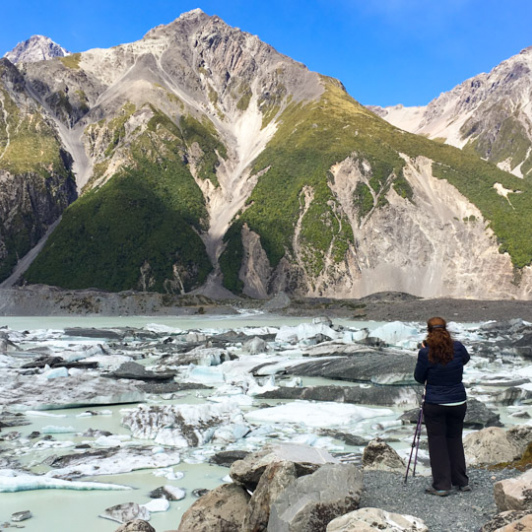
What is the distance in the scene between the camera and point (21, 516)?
277 inches

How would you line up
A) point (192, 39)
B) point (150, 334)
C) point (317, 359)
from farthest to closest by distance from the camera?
point (192, 39) < point (150, 334) < point (317, 359)

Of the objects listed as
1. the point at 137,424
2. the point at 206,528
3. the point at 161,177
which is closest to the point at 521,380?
the point at 137,424

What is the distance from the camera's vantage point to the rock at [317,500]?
17.0 ft

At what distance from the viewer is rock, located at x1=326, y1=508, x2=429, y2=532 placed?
4.75m

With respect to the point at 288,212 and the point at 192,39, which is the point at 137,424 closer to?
the point at 288,212

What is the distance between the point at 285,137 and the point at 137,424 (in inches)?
4195

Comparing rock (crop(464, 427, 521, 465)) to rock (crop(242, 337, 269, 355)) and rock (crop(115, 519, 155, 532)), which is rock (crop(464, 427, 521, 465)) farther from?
rock (crop(242, 337, 269, 355))

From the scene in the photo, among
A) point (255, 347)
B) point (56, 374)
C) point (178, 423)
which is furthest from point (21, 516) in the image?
point (255, 347)

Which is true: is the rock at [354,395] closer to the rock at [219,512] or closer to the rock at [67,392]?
the rock at [67,392]

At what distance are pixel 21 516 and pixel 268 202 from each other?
92459 mm

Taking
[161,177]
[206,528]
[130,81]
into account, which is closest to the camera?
[206,528]

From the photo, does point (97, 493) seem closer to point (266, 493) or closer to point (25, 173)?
point (266, 493)

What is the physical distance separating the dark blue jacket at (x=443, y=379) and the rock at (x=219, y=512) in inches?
99.1

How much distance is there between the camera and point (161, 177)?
352ft
